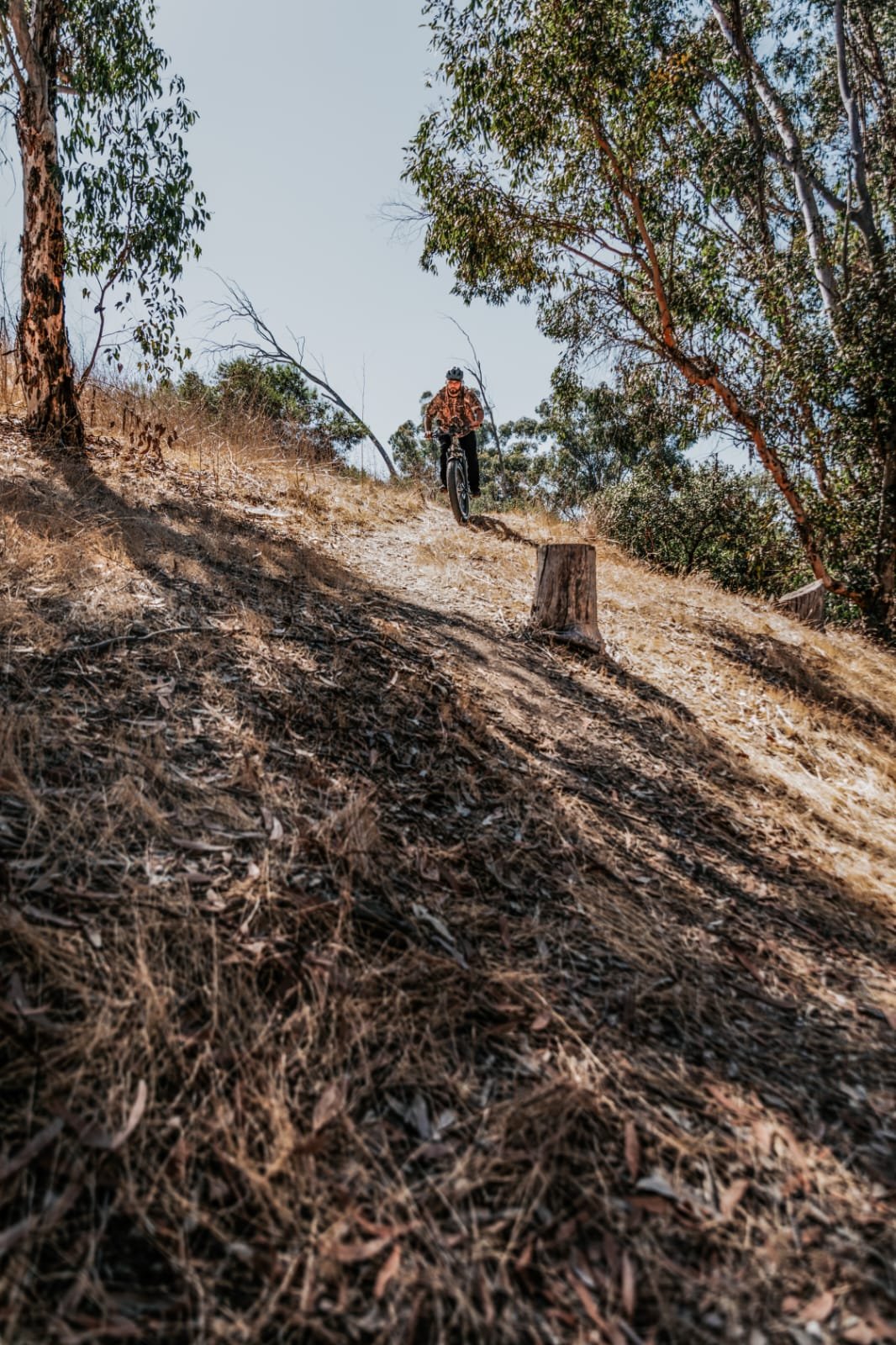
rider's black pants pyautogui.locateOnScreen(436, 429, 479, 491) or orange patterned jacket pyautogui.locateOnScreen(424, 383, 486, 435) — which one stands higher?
orange patterned jacket pyautogui.locateOnScreen(424, 383, 486, 435)

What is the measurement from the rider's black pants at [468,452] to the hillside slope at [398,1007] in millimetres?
6620

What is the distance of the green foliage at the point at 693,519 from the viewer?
1280 cm

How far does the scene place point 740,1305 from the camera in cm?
155

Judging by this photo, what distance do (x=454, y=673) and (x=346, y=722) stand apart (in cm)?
133

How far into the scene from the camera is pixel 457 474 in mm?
10531

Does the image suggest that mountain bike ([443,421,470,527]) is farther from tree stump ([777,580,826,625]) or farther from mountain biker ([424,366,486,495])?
tree stump ([777,580,826,625])

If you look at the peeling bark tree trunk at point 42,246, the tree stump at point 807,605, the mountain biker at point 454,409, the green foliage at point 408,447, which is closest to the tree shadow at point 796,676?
the tree stump at point 807,605

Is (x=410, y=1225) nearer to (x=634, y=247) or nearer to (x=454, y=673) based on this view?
(x=454, y=673)

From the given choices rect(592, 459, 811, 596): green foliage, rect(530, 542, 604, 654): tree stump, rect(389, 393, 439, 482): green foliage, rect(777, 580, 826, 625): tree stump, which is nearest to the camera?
rect(530, 542, 604, 654): tree stump

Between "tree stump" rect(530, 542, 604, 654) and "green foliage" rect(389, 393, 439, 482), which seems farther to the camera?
"green foliage" rect(389, 393, 439, 482)

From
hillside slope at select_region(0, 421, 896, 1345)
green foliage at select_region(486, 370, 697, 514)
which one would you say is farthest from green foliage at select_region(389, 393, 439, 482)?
hillside slope at select_region(0, 421, 896, 1345)

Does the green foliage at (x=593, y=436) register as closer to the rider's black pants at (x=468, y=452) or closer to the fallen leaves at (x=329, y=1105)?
the rider's black pants at (x=468, y=452)

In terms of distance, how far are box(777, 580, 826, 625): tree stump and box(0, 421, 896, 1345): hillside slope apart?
4850 mm

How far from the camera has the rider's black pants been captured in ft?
34.9
